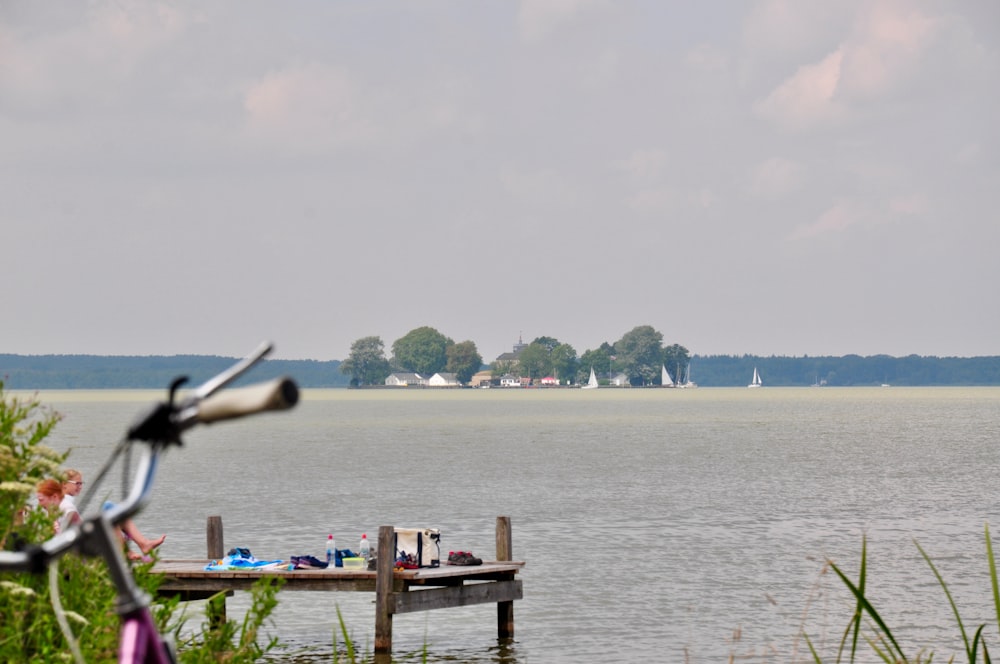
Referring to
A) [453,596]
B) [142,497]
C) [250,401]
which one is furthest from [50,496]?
[453,596]

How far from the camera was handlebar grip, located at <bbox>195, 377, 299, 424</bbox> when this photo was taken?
1.91 m

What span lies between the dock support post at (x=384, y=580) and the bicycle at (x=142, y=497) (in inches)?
581

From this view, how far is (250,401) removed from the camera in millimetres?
1941

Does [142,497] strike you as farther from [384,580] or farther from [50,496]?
[384,580]

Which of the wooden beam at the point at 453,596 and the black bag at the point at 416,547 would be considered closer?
the wooden beam at the point at 453,596

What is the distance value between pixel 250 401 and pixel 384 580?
1594 centimetres

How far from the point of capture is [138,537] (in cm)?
1315

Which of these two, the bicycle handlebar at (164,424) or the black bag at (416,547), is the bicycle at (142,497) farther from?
the black bag at (416,547)

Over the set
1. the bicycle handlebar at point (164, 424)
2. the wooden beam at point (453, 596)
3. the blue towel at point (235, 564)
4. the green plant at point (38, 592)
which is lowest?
the wooden beam at point (453, 596)

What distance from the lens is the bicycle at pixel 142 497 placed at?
196cm

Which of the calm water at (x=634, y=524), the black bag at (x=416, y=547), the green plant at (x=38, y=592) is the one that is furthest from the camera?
the calm water at (x=634, y=524)

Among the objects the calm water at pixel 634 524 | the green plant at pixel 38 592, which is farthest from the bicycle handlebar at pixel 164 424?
the green plant at pixel 38 592

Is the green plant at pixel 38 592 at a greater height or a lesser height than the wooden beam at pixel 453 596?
greater

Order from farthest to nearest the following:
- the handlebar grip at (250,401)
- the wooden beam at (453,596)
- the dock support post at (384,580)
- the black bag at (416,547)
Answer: the black bag at (416,547)
the wooden beam at (453,596)
the dock support post at (384,580)
the handlebar grip at (250,401)
